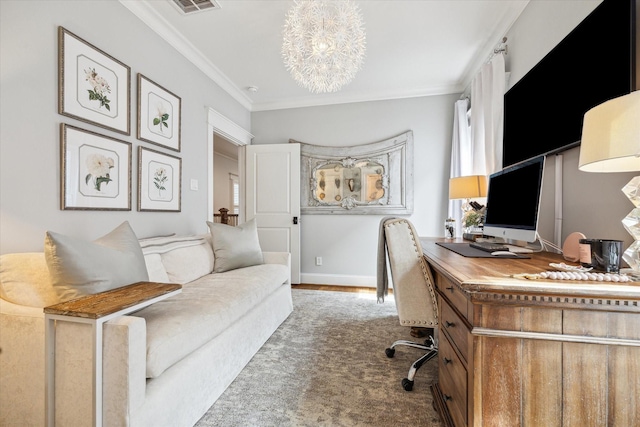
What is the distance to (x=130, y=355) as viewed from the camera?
969 mm

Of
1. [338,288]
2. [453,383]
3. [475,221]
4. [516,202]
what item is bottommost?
[338,288]

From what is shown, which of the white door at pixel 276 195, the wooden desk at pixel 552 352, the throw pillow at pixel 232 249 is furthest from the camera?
the white door at pixel 276 195

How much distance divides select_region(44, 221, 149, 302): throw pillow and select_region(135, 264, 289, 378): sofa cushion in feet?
0.85

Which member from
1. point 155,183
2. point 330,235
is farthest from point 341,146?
point 155,183

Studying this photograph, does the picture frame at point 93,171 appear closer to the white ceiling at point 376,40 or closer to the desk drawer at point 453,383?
the white ceiling at point 376,40

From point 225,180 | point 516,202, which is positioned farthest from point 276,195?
point 225,180

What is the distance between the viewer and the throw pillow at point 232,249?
7.90ft

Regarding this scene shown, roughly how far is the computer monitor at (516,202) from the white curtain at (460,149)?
133 cm

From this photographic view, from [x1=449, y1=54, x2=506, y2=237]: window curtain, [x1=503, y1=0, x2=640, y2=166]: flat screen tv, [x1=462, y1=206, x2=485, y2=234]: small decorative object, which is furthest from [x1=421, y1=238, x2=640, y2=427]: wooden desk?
[x1=449, y1=54, x2=506, y2=237]: window curtain

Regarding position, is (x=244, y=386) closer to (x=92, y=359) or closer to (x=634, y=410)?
→ (x=92, y=359)

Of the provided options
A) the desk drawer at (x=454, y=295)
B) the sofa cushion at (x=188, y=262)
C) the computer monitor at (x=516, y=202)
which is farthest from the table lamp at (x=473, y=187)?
the sofa cushion at (x=188, y=262)

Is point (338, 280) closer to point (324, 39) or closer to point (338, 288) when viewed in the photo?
point (338, 288)

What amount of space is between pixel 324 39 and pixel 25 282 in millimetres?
2101

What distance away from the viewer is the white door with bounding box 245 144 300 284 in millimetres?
3836
